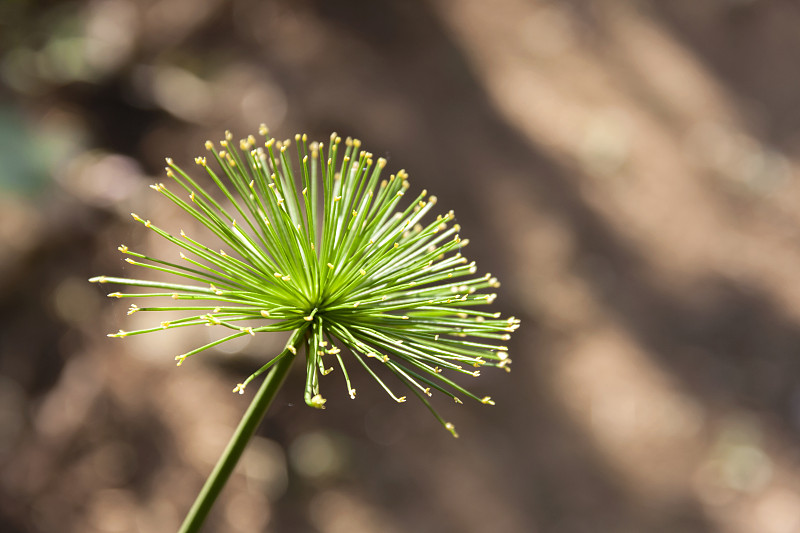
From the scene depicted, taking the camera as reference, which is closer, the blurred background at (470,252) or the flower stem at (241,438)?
the flower stem at (241,438)

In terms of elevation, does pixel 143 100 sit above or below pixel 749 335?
below

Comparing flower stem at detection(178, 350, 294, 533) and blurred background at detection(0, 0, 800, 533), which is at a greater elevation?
blurred background at detection(0, 0, 800, 533)

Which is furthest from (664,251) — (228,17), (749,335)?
(228,17)

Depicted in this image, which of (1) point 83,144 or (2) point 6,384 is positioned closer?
(2) point 6,384

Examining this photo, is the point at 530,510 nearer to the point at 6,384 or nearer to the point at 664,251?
the point at 664,251

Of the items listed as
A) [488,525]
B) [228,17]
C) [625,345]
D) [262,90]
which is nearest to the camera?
[488,525]

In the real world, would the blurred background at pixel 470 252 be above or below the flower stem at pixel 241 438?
above

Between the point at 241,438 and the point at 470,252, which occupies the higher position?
the point at 470,252

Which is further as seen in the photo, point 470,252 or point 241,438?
point 470,252
